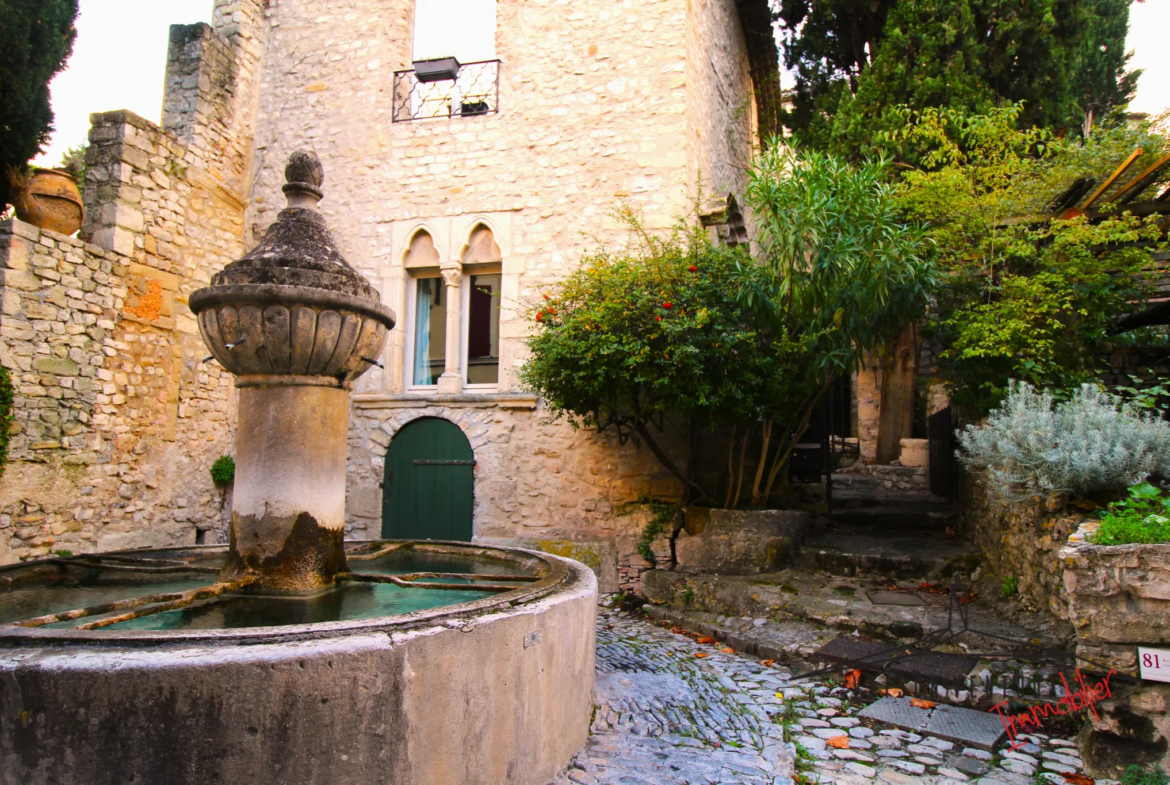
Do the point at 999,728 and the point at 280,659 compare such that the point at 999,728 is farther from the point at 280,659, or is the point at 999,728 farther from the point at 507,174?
the point at 507,174

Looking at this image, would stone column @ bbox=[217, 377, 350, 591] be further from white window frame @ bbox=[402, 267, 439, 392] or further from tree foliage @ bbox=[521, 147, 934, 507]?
white window frame @ bbox=[402, 267, 439, 392]

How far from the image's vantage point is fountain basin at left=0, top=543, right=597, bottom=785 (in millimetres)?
2186

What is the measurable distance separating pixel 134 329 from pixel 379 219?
9.72 feet

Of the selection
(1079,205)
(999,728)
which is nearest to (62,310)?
(999,728)

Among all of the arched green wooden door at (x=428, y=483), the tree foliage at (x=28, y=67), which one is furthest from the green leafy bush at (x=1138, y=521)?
the tree foliage at (x=28, y=67)

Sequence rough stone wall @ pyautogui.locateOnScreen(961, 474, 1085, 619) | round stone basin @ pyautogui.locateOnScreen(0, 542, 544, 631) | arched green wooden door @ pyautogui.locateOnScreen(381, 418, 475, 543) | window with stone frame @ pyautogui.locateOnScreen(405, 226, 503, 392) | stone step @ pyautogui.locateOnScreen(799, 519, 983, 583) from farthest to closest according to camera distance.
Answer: window with stone frame @ pyautogui.locateOnScreen(405, 226, 503, 392) < arched green wooden door @ pyautogui.locateOnScreen(381, 418, 475, 543) < stone step @ pyautogui.locateOnScreen(799, 519, 983, 583) < rough stone wall @ pyautogui.locateOnScreen(961, 474, 1085, 619) < round stone basin @ pyautogui.locateOnScreen(0, 542, 544, 631)

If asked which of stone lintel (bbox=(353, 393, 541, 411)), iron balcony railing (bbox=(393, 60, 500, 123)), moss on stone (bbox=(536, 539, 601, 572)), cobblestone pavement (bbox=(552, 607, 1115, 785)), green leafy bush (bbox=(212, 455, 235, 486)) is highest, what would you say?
iron balcony railing (bbox=(393, 60, 500, 123))

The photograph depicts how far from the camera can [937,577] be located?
618 cm

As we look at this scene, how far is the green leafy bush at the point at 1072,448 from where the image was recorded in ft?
13.6

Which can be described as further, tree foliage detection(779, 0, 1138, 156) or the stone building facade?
tree foliage detection(779, 0, 1138, 156)

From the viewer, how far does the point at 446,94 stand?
9.19 meters

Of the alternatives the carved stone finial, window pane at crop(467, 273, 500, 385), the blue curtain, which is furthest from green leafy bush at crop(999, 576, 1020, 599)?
the blue curtain

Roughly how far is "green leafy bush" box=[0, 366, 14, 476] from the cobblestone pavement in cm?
576

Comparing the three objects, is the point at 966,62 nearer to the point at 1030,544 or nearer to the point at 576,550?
the point at 1030,544
